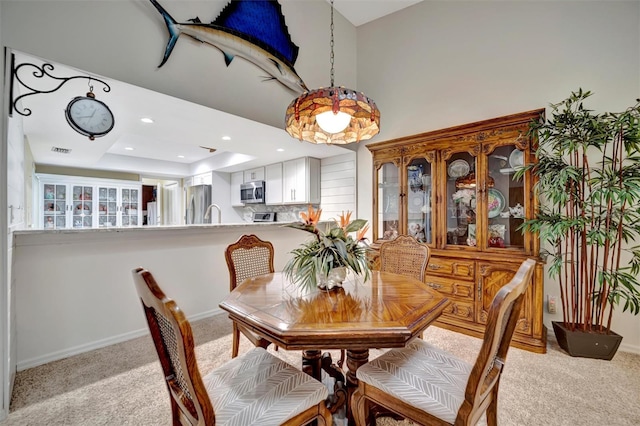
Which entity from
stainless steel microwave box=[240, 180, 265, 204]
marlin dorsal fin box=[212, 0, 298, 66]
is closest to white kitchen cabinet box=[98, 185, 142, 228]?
stainless steel microwave box=[240, 180, 265, 204]

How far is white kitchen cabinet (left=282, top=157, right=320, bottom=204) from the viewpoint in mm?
4359

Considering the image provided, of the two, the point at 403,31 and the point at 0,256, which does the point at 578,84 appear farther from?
the point at 0,256

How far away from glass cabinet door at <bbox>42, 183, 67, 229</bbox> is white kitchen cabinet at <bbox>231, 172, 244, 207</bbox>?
10.2 feet

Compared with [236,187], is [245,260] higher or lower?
lower

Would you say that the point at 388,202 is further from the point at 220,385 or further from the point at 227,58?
the point at 220,385

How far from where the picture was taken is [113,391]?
182cm

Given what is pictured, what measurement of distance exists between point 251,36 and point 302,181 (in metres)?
2.18

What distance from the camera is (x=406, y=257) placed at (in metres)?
2.33

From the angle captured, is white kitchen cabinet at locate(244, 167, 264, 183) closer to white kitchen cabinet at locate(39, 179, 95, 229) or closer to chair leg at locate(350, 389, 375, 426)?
white kitchen cabinet at locate(39, 179, 95, 229)

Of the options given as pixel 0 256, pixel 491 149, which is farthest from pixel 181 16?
pixel 491 149

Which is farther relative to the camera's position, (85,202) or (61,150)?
(85,202)

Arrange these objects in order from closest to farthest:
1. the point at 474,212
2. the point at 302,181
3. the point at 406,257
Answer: the point at 406,257 → the point at 474,212 → the point at 302,181

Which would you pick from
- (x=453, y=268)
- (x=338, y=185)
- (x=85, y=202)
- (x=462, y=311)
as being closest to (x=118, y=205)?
(x=85, y=202)

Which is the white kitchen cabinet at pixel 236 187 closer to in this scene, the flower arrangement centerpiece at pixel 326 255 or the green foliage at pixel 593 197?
the flower arrangement centerpiece at pixel 326 255
